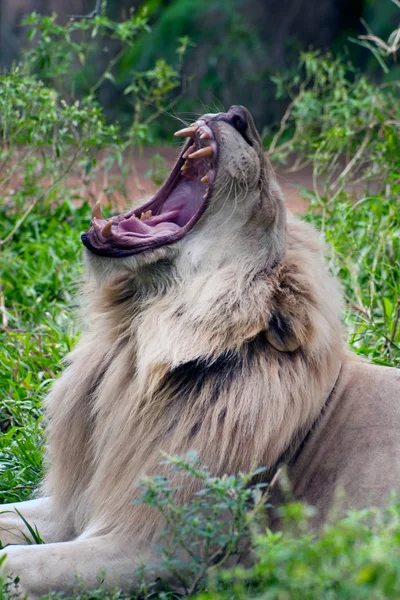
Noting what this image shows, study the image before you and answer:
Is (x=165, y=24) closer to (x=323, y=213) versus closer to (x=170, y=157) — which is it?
(x=170, y=157)

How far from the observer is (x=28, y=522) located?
3.19m

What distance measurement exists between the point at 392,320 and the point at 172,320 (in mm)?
1845

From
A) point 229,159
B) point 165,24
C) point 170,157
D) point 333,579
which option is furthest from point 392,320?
point 165,24

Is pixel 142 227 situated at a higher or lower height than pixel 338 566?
higher

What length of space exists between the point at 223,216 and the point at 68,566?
1104 mm

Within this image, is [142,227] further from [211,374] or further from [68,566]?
[68,566]

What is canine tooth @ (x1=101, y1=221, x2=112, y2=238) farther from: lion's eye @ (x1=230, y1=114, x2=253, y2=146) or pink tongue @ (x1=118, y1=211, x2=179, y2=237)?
lion's eye @ (x1=230, y1=114, x2=253, y2=146)

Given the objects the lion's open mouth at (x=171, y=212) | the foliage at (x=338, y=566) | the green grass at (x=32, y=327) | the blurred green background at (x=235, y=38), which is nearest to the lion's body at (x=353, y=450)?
the lion's open mouth at (x=171, y=212)

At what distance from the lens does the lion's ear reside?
281 centimetres

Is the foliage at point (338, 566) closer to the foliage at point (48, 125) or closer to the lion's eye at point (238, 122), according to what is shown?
the lion's eye at point (238, 122)

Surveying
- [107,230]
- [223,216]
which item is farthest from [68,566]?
[223,216]

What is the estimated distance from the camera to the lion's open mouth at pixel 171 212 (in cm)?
299

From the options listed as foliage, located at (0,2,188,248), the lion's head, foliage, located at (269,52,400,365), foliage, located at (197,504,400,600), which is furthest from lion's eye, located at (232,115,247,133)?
foliage, located at (0,2,188,248)

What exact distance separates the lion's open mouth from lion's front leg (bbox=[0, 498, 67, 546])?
2.90ft
